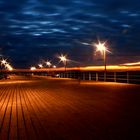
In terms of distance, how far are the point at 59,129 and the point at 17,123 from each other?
1.63m

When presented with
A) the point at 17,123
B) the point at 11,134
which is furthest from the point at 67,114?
the point at 11,134

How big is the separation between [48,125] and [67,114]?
192 cm

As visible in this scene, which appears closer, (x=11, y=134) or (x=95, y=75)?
(x=11, y=134)

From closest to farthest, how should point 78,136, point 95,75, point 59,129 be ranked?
1. point 78,136
2. point 59,129
3. point 95,75

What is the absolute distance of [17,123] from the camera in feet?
29.3

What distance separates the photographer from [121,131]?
7.36 metres

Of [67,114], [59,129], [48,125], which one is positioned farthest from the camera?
[67,114]

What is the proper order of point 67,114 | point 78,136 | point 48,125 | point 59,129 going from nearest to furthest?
1. point 78,136
2. point 59,129
3. point 48,125
4. point 67,114

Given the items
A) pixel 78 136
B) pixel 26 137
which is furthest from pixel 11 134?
pixel 78 136

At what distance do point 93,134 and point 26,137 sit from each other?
5.19 ft

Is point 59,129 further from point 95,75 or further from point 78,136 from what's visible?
point 95,75

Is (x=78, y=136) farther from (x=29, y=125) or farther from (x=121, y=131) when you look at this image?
(x=29, y=125)

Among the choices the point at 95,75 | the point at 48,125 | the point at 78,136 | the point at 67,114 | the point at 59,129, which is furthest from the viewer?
the point at 95,75

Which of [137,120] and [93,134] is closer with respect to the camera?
[93,134]
